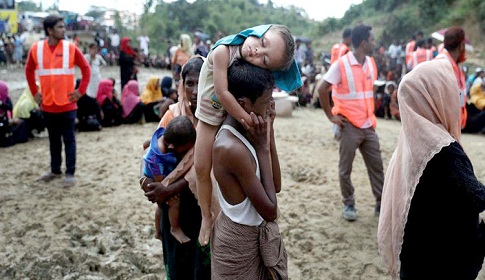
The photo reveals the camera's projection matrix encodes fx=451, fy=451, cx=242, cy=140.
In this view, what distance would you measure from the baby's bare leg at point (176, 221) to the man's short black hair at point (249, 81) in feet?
2.40

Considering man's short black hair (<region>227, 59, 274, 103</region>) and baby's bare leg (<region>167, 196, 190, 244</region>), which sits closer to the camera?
man's short black hair (<region>227, 59, 274, 103</region>)

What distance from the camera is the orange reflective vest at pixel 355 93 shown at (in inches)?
157

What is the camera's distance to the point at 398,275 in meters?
2.15

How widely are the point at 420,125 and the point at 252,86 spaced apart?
77 cm

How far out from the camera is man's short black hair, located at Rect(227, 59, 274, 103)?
1.69m

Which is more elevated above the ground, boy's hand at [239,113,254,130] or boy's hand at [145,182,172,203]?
boy's hand at [239,113,254,130]

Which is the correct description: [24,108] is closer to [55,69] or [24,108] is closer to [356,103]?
[55,69]

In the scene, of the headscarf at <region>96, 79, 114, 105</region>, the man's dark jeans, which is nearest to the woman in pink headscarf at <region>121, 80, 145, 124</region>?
the headscarf at <region>96, 79, 114, 105</region>

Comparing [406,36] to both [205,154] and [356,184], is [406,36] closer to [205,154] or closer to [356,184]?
[356,184]

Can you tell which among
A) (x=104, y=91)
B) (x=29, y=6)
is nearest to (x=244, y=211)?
(x=104, y=91)

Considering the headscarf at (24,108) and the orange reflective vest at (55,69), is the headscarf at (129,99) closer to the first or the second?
the headscarf at (24,108)

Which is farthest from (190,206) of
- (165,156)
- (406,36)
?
(406,36)

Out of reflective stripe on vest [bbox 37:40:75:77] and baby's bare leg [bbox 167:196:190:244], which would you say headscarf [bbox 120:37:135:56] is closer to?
reflective stripe on vest [bbox 37:40:75:77]

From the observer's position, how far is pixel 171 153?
220 cm
